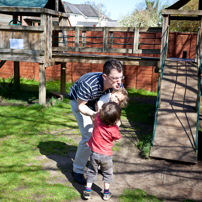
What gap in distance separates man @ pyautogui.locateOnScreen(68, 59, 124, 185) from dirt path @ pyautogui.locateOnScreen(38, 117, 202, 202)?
1.18 ft

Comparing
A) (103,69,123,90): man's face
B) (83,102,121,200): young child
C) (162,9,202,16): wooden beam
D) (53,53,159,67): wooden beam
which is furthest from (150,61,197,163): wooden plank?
(103,69,123,90): man's face

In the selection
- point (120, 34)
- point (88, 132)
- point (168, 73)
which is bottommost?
point (88, 132)

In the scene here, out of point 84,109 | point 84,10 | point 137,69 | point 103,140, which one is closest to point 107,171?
point 103,140

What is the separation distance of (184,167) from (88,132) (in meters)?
2.10

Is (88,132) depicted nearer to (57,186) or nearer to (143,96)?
(57,186)

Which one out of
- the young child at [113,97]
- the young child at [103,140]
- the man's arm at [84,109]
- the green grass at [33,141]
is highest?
the young child at [113,97]

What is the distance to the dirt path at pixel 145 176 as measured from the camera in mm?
3975

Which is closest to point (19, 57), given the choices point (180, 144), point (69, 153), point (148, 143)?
point (69, 153)

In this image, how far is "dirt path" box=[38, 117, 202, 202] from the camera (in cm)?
397

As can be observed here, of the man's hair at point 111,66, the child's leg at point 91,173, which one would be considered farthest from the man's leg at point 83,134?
the man's hair at point 111,66

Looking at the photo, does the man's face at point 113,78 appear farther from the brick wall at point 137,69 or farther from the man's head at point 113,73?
the brick wall at point 137,69

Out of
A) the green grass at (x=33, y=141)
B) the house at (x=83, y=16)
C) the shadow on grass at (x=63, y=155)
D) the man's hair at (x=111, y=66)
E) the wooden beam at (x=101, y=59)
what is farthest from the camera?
the house at (x=83, y=16)

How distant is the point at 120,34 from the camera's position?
13820mm

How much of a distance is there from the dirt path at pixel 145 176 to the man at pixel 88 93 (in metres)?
0.36
